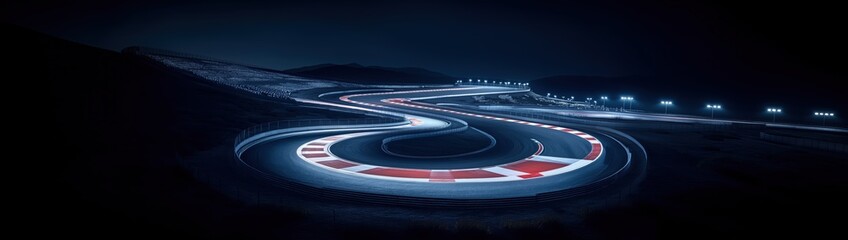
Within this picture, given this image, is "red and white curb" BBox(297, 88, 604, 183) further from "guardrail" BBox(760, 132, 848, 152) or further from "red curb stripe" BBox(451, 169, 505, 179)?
"guardrail" BBox(760, 132, 848, 152)

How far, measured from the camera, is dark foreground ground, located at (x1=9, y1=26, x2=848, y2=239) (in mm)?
14961

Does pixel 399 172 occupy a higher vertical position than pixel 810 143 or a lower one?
lower

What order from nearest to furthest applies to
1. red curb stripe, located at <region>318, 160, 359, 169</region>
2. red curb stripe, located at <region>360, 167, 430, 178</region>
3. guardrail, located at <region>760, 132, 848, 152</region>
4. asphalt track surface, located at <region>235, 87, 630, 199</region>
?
asphalt track surface, located at <region>235, 87, 630, 199</region>, red curb stripe, located at <region>360, 167, 430, 178</region>, red curb stripe, located at <region>318, 160, 359, 169</region>, guardrail, located at <region>760, 132, 848, 152</region>

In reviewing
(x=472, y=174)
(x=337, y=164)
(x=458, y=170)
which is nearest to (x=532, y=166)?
(x=472, y=174)

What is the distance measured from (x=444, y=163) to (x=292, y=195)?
33.3 feet

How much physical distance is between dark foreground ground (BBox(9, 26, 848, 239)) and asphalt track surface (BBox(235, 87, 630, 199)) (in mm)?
2561

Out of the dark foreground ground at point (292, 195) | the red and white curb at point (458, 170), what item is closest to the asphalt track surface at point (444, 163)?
the red and white curb at point (458, 170)

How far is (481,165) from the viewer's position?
25312 millimetres

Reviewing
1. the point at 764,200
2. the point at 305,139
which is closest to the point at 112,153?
the point at 305,139

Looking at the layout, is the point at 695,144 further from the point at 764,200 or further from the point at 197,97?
the point at 197,97

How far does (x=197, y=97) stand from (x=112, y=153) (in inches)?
1131

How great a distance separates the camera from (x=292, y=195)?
1852 centimetres

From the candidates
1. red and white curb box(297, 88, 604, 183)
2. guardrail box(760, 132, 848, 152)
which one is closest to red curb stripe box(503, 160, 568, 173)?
red and white curb box(297, 88, 604, 183)

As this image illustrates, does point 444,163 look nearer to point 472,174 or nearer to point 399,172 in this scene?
point 472,174
